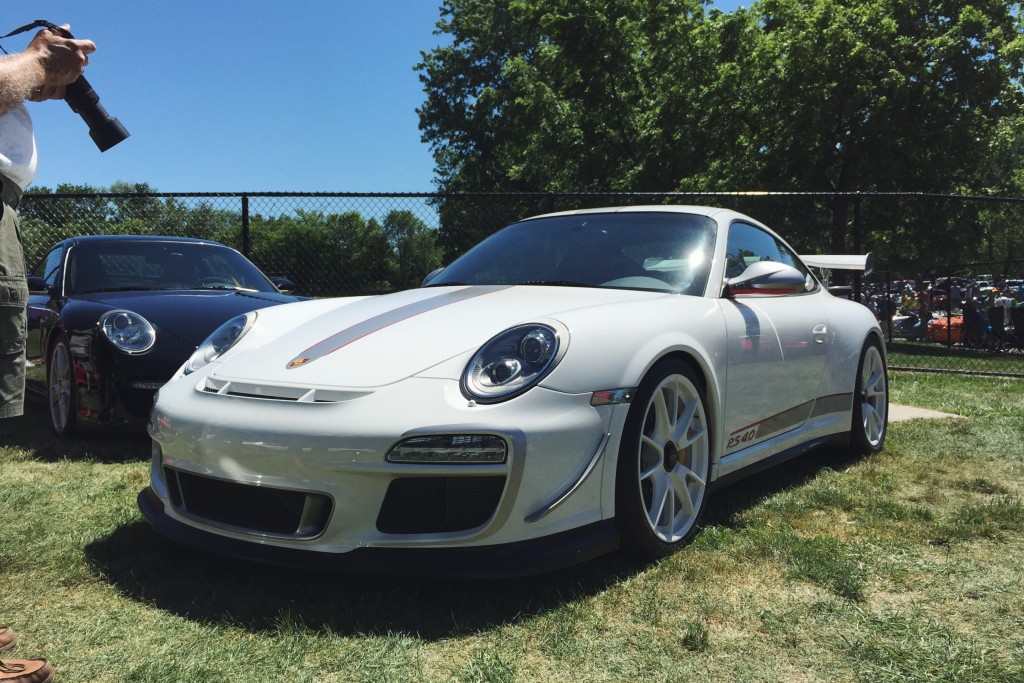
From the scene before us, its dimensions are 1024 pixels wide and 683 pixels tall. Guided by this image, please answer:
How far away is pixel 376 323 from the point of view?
304cm

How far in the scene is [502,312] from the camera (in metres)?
2.98

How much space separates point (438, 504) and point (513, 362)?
488 mm

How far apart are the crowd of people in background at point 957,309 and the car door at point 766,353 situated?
8.05m

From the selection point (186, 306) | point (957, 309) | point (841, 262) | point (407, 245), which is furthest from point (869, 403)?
point (957, 309)

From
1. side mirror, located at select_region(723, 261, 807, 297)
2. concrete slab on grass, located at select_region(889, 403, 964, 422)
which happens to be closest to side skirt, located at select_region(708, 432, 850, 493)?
side mirror, located at select_region(723, 261, 807, 297)

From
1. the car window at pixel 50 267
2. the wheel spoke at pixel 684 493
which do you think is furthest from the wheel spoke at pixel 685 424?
the car window at pixel 50 267

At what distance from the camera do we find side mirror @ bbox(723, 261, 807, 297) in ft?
11.5

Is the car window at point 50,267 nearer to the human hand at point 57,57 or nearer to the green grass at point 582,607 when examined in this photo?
the green grass at point 582,607

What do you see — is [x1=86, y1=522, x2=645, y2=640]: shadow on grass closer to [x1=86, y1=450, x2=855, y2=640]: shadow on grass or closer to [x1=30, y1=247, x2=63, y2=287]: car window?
[x1=86, y1=450, x2=855, y2=640]: shadow on grass

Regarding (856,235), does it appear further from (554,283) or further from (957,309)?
(554,283)

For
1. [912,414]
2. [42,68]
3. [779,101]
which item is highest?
[779,101]

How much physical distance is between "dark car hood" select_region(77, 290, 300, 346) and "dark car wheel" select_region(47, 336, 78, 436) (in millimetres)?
352

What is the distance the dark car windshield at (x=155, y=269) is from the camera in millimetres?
5500

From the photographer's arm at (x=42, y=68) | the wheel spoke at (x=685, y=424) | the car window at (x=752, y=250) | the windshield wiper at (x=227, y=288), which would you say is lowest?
the wheel spoke at (x=685, y=424)
